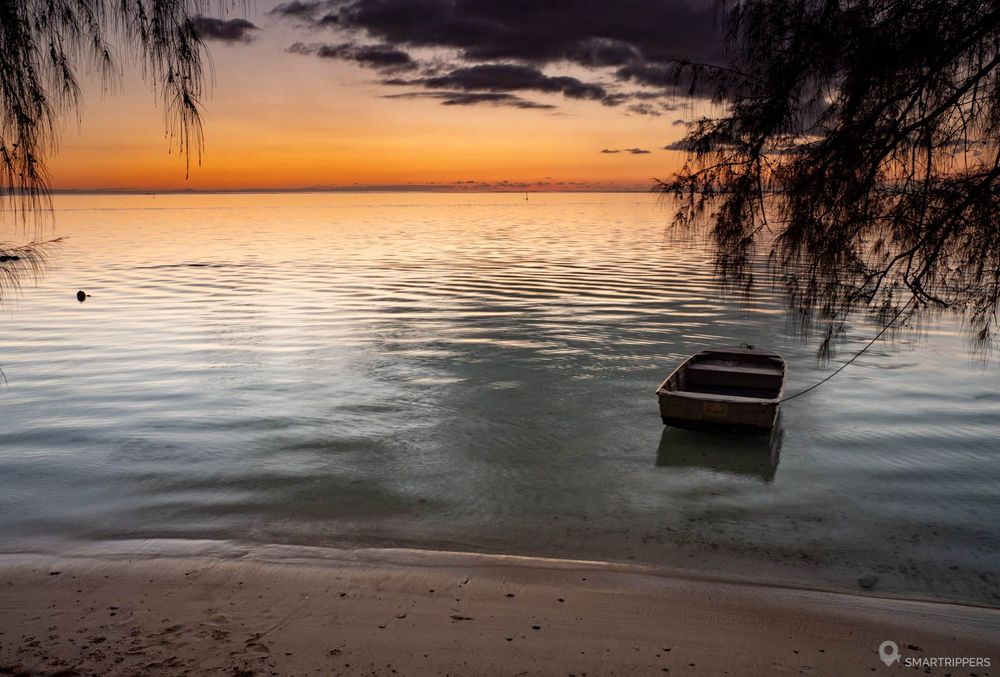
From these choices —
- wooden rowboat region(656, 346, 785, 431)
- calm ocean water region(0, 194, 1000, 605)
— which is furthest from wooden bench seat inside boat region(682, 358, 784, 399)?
calm ocean water region(0, 194, 1000, 605)

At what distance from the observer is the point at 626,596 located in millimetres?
7273

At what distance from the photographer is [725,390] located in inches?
571

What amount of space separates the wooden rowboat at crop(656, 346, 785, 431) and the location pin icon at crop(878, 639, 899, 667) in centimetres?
566

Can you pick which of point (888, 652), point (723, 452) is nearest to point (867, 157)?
point (888, 652)

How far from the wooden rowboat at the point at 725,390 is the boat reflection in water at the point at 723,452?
456 mm

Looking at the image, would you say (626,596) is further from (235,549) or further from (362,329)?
(362,329)

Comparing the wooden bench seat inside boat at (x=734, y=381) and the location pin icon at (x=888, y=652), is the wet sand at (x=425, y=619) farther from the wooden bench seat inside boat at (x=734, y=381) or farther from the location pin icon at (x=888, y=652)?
the wooden bench seat inside boat at (x=734, y=381)

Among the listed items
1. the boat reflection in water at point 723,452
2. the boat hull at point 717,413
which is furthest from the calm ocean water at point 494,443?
the boat hull at point 717,413

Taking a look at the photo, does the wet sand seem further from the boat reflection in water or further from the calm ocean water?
the boat reflection in water

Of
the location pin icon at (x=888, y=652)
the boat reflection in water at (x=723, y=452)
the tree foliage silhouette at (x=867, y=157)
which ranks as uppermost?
the tree foliage silhouette at (x=867, y=157)

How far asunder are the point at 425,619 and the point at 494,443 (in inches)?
267

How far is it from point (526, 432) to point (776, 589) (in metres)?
6.74

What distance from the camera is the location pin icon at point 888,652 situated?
6.09m

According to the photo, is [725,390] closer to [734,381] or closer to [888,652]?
[734,381]
